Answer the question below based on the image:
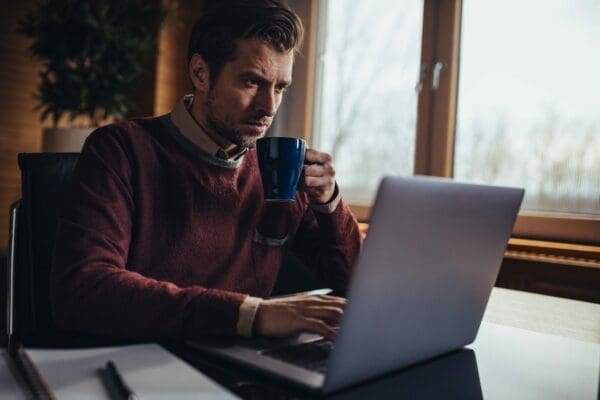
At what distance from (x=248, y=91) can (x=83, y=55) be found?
1680 mm

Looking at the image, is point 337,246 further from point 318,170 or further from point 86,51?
point 86,51

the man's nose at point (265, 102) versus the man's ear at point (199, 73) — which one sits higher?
the man's ear at point (199, 73)

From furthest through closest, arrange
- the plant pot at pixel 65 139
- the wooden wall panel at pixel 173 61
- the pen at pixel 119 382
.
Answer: the wooden wall panel at pixel 173 61 < the plant pot at pixel 65 139 < the pen at pixel 119 382

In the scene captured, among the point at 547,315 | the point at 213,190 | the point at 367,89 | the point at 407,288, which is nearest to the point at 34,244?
the point at 213,190

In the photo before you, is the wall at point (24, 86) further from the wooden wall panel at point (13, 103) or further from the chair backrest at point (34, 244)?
the chair backrest at point (34, 244)

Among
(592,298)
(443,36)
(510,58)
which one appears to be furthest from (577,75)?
(592,298)

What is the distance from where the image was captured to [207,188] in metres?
1.14

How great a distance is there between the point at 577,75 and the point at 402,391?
5.36 feet

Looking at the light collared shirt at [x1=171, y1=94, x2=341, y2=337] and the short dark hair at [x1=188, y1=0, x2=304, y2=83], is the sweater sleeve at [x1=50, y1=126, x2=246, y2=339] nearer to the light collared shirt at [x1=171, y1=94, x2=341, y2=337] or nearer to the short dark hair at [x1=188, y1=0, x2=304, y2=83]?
the light collared shirt at [x1=171, y1=94, x2=341, y2=337]

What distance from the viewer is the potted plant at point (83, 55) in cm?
254

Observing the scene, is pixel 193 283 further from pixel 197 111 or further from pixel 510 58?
pixel 510 58

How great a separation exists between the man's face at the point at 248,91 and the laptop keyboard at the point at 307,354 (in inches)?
23.1

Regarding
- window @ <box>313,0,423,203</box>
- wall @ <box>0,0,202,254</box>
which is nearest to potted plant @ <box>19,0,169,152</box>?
wall @ <box>0,0,202,254</box>

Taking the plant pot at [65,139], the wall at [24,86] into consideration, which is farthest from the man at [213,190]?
the wall at [24,86]
